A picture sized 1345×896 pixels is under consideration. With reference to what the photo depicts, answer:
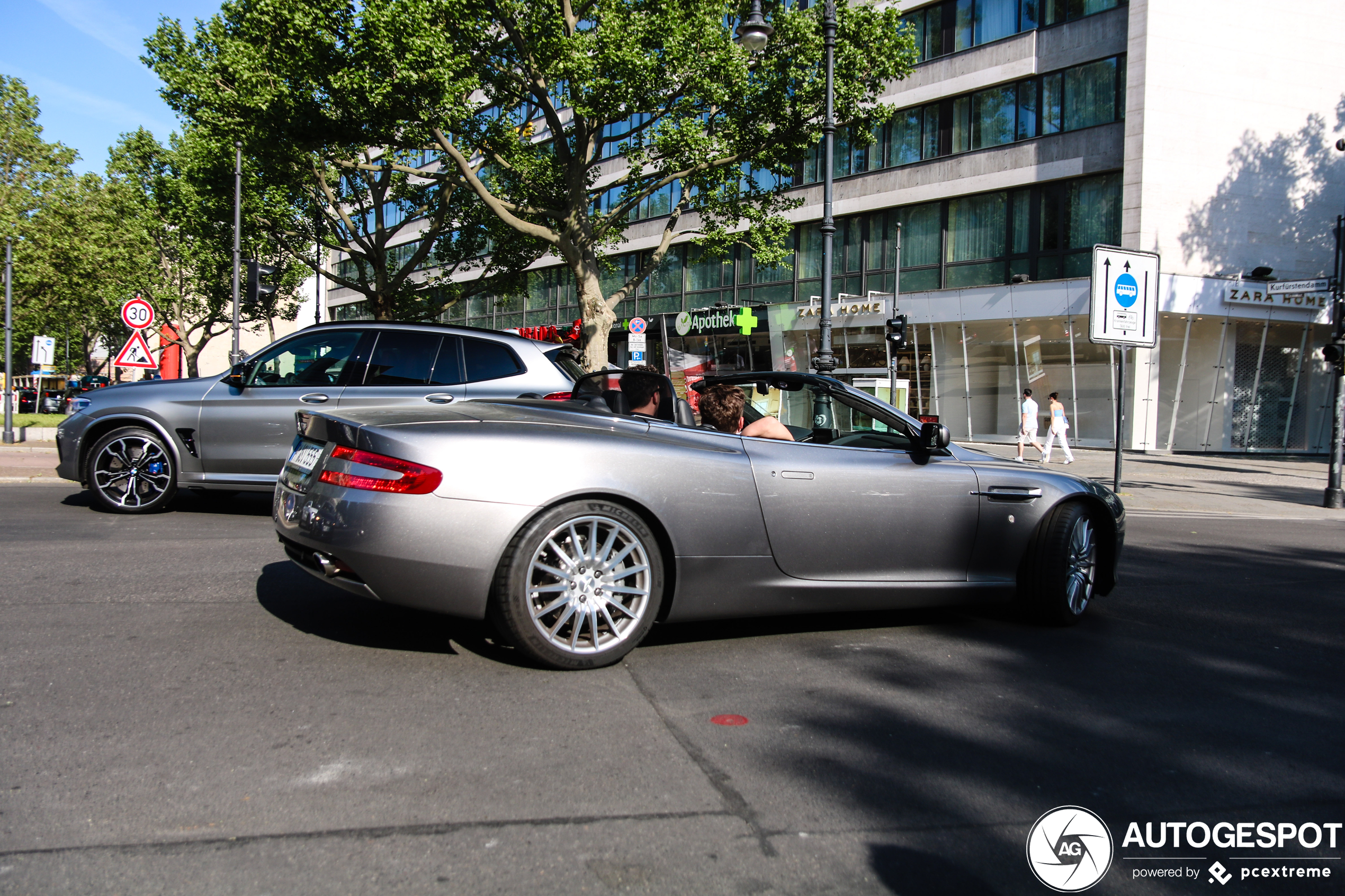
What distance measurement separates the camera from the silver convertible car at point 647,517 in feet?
12.8

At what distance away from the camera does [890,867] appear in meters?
2.52

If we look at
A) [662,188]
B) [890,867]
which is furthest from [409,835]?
[662,188]

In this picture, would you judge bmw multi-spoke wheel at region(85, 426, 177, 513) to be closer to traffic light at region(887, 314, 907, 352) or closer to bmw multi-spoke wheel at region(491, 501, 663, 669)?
bmw multi-spoke wheel at region(491, 501, 663, 669)

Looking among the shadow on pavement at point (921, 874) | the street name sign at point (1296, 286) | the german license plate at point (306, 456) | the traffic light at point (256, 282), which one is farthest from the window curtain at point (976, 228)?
the shadow on pavement at point (921, 874)

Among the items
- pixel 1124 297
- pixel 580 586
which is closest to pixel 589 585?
pixel 580 586

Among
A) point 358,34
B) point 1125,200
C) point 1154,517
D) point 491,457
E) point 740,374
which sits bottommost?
point 1154,517

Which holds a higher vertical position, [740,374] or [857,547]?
[740,374]

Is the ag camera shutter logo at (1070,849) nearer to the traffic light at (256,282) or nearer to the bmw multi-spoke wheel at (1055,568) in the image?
the bmw multi-spoke wheel at (1055,568)

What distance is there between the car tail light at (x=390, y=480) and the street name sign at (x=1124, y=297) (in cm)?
1175

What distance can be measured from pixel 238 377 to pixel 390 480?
18.3ft

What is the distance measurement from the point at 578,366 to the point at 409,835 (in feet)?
22.2

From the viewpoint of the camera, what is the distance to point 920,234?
29656 millimetres

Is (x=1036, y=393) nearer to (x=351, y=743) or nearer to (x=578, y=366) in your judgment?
(x=578, y=366)

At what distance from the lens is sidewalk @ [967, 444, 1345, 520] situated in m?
14.4
